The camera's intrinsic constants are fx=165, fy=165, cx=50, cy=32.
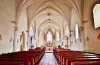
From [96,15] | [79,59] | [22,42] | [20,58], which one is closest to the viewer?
[79,59]

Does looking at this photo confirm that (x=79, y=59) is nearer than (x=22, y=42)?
Yes

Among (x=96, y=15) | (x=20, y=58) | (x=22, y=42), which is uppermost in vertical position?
(x=96, y=15)

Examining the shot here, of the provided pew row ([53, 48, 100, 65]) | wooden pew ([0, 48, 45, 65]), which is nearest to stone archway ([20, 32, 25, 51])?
wooden pew ([0, 48, 45, 65])

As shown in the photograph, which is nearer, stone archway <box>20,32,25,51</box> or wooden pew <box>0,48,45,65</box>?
wooden pew <box>0,48,45,65</box>

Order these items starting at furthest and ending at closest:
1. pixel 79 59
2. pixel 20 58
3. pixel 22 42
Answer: pixel 22 42, pixel 20 58, pixel 79 59

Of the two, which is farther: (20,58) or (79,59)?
(20,58)

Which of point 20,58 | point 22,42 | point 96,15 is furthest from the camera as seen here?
point 22,42

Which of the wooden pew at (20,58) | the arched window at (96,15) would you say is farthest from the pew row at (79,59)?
the arched window at (96,15)

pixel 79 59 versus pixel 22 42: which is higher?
pixel 22 42

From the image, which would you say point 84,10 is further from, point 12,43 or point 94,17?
point 12,43

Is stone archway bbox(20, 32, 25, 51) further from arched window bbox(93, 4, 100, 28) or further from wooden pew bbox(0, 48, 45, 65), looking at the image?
wooden pew bbox(0, 48, 45, 65)

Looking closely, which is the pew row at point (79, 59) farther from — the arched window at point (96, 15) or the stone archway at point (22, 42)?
the stone archway at point (22, 42)

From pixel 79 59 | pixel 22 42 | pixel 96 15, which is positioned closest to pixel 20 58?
pixel 79 59

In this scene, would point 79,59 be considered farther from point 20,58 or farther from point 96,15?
point 96,15
